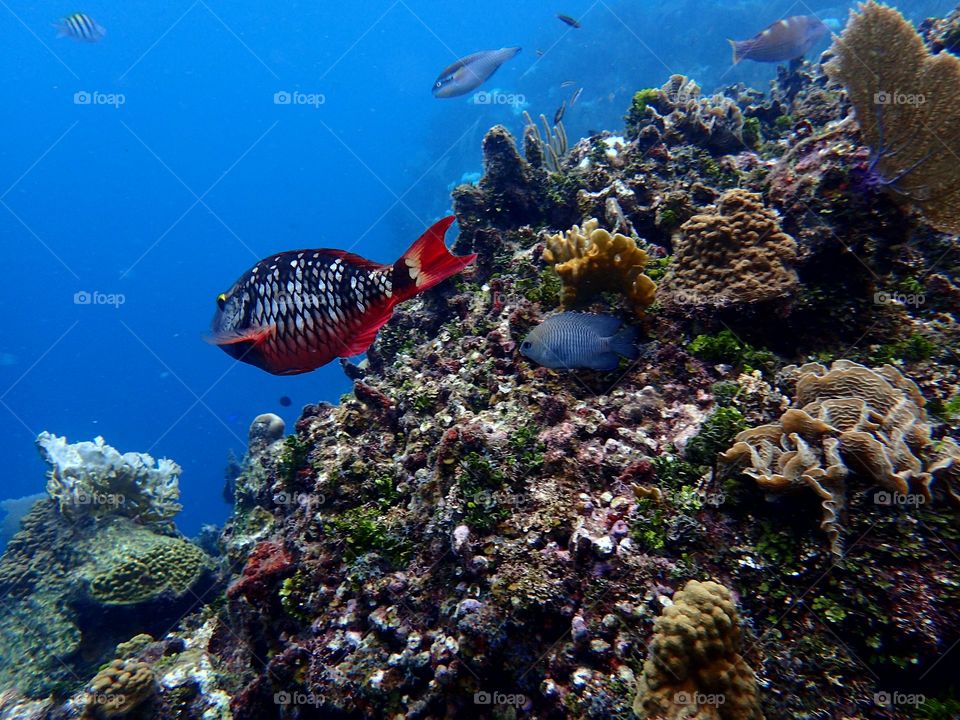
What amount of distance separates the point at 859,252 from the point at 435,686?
487cm

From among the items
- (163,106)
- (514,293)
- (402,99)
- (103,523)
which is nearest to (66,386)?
(163,106)

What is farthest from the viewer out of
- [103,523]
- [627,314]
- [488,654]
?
[103,523]

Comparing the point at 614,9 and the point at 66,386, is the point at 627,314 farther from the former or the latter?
the point at 66,386

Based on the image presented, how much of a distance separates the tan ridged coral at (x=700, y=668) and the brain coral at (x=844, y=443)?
785 mm

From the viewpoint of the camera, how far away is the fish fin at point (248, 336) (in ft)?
9.36

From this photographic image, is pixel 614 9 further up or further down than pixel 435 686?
further up

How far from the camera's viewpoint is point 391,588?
3.57 meters

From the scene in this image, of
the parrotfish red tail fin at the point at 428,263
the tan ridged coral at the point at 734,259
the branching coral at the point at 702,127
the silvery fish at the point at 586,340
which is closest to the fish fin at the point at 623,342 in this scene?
the silvery fish at the point at 586,340

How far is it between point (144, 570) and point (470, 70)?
10.5 m

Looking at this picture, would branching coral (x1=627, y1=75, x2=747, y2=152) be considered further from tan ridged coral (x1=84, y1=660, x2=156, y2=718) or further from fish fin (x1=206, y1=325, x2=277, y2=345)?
tan ridged coral (x1=84, y1=660, x2=156, y2=718)

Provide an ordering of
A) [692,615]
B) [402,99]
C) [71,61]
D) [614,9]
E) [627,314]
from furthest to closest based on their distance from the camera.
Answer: [402,99]
[71,61]
[614,9]
[627,314]
[692,615]

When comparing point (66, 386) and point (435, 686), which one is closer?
point (435, 686)

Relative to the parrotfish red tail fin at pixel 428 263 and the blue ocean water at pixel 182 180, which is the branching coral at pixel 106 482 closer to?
the parrotfish red tail fin at pixel 428 263

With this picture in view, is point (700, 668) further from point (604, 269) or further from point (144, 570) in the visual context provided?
point (144, 570)
